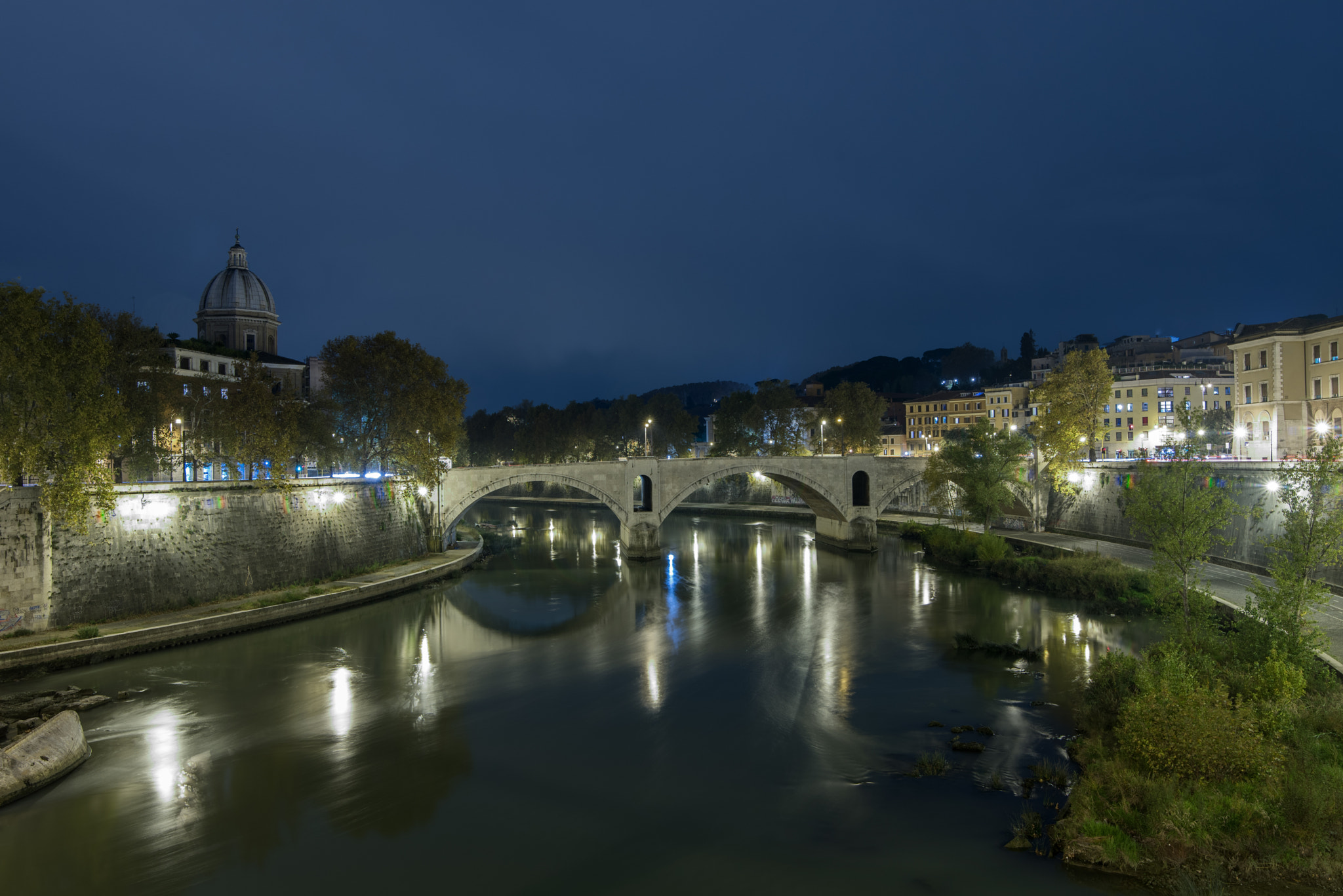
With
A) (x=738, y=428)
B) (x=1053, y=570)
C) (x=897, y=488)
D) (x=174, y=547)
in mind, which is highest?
(x=738, y=428)

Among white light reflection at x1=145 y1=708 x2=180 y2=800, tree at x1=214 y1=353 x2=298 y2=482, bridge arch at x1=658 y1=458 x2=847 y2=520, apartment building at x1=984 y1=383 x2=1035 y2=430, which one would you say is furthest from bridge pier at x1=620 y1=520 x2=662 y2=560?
apartment building at x1=984 y1=383 x2=1035 y2=430

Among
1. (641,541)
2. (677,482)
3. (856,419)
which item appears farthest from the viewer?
(856,419)

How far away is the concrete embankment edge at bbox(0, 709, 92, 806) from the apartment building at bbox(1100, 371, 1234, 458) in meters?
54.3

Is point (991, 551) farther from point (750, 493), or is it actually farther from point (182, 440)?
point (182, 440)

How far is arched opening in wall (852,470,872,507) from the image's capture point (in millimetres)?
36188

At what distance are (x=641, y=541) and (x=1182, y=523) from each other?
23.3 meters

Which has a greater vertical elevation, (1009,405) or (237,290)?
(237,290)

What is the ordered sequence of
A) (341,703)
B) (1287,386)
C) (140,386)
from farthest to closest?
1. (140,386)
2. (1287,386)
3. (341,703)

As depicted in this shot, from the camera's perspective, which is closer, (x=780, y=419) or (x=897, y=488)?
(x=897, y=488)

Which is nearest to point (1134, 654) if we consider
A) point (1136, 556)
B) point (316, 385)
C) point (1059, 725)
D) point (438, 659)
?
point (1059, 725)

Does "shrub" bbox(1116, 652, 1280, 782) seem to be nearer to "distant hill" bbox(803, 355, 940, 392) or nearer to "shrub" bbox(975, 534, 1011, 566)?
"shrub" bbox(975, 534, 1011, 566)

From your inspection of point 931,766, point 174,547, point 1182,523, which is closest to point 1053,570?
point 1182,523

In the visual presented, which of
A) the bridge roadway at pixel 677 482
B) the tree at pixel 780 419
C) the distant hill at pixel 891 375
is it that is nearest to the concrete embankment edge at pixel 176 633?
the bridge roadway at pixel 677 482

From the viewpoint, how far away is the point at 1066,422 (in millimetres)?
33500
